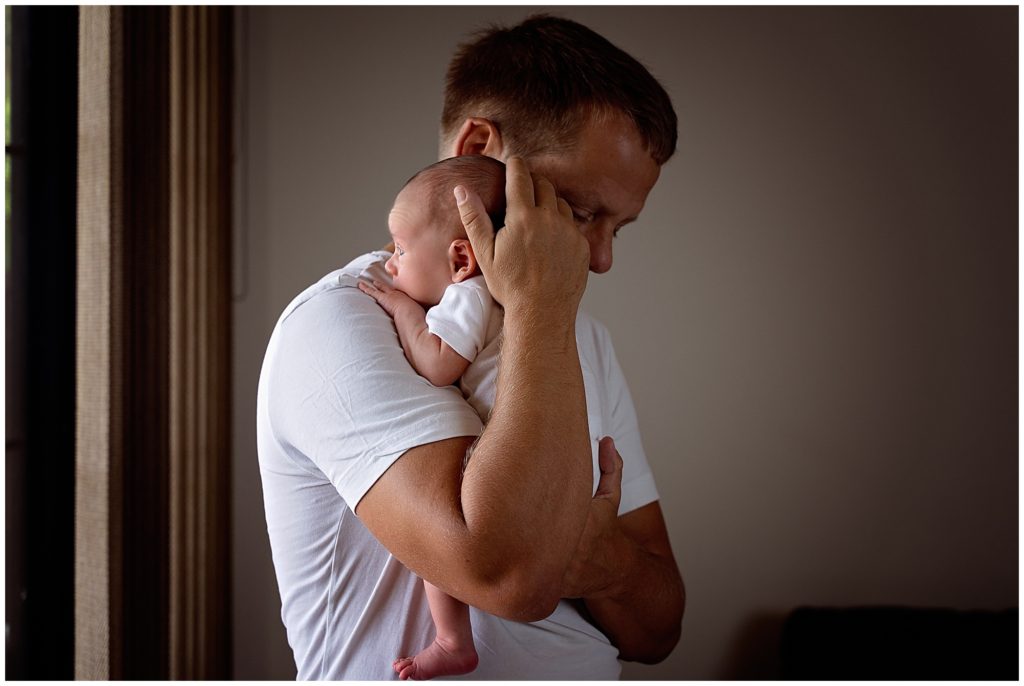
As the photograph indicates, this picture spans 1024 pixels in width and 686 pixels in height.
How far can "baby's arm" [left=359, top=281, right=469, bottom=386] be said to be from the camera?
0.90m

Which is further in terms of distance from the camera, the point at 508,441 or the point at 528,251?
the point at 528,251

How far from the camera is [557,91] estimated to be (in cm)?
106

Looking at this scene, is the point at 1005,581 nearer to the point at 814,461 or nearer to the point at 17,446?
the point at 814,461

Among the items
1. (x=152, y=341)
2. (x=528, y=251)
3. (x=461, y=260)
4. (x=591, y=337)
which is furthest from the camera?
(x=152, y=341)

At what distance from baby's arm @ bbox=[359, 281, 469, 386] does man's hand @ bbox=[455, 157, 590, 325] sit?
8cm

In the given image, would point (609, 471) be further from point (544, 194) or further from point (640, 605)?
point (544, 194)

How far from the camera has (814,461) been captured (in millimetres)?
2588

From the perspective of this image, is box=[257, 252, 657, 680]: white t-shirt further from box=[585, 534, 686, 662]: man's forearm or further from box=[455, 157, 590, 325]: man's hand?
box=[455, 157, 590, 325]: man's hand

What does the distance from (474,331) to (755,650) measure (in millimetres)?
2125

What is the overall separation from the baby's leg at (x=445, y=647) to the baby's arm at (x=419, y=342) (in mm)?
239

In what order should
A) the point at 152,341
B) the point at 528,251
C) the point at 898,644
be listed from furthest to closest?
the point at 898,644, the point at 152,341, the point at 528,251

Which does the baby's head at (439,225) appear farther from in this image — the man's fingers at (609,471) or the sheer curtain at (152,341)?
the sheer curtain at (152,341)

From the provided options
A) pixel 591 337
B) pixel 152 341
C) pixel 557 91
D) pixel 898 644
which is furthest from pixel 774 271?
pixel 152 341

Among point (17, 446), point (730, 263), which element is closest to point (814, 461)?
point (730, 263)
